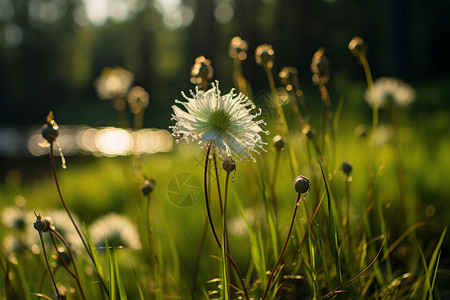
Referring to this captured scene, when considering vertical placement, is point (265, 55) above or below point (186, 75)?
below

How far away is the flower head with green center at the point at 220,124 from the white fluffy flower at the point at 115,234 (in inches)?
32.5

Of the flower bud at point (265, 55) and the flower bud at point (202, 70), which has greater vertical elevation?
the flower bud at point (265, 55)

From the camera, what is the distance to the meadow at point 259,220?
2.88ft

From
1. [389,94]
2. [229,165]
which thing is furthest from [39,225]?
[389,94]

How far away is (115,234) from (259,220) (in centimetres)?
76

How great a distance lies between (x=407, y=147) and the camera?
246cm

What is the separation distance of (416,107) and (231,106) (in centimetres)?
→ 427

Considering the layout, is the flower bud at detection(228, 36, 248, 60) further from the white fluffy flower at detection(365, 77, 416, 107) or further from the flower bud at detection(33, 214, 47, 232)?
the white fluffy flower at detection(365, 77, 416, 107)

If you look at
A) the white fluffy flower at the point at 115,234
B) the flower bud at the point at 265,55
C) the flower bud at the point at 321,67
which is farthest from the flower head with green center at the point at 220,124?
the white fluffy flower at the point at 115,234

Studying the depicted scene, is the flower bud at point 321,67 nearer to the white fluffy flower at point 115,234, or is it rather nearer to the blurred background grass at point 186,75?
the blurred background grass at point 186,75

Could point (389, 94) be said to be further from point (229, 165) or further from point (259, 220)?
point (229, 165)

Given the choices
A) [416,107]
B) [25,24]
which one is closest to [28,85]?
[25,24]

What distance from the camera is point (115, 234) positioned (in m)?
1.61

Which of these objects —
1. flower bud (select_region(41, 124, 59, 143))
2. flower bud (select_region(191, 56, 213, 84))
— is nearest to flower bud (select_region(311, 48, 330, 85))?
flower bud (select_region(191, 56, 213, 84))
